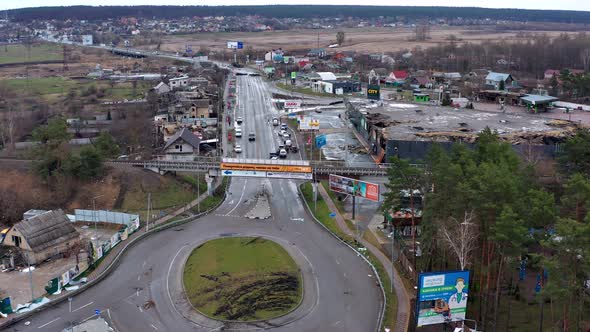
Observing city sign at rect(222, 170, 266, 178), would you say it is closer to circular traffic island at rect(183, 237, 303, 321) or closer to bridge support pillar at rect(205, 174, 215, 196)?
bridge support pillar at rect(205, 174, 215, 196)

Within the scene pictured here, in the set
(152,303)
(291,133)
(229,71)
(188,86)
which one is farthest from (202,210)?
(229,71)

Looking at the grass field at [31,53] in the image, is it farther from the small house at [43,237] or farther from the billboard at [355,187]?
the billboard at [355,187]

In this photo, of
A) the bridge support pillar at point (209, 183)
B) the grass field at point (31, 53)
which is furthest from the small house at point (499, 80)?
the grass field at point (31, 53)

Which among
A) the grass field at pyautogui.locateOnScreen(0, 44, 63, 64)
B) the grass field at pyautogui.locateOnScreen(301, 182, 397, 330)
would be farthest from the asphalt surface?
the grass field at pyautogui.locateOnScreen(0, 44, 63, 64)

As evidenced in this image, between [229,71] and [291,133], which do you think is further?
[229,71]

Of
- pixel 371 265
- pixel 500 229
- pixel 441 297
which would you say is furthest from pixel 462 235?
pixel 371 265

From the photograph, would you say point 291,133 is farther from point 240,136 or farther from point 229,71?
point 229,71
